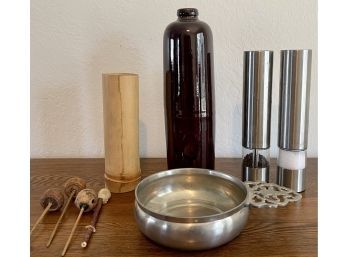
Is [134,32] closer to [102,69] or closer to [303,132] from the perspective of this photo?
[102,69]

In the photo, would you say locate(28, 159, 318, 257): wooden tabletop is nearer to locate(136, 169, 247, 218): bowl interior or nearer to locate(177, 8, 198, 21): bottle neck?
locate(136, 169, 247, 218): bowl interior

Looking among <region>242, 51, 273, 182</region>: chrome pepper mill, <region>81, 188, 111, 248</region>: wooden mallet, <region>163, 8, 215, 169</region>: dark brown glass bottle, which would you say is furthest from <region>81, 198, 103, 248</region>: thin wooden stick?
<region>242, 51, 273, 182</region>: chrome pepper mill

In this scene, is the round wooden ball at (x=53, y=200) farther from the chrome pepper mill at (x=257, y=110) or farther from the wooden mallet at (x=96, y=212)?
the chrome pepper mill at (x=257, y=110)

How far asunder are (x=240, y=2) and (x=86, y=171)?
49cm

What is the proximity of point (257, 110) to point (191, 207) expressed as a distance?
0.68 feet

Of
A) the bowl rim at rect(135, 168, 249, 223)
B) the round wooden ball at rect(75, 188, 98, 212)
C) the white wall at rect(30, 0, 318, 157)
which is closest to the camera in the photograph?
the bowl rim at rect(135, 168, 249, 223)

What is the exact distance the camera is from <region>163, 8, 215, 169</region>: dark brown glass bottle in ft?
2.02

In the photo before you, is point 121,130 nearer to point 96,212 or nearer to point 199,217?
point 96,212

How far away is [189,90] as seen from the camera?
0.63 m

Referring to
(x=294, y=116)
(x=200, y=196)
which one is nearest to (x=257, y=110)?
(x=294, y=116)

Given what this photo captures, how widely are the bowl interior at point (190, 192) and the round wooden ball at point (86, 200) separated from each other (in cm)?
8

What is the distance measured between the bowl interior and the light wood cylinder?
9 centimetres

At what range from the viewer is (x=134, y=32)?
0.78 metres
